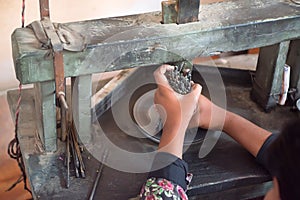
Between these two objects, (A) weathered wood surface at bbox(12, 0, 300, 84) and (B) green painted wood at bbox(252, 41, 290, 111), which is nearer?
(A) weathered wood surface at bbox(12, 0, 300, 84)

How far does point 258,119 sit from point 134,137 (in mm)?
349

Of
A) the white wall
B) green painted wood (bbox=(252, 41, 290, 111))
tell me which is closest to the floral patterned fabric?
green painted wood (bbox=(252, 41, 290, 111))

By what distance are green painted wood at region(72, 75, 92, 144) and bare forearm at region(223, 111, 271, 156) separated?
0.35 metres

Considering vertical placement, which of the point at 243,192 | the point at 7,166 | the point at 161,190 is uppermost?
the point at 161,190

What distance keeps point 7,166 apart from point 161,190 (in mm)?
847

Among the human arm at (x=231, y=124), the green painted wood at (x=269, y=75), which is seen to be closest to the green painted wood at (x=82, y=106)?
the human arm at (x=231, y=124)

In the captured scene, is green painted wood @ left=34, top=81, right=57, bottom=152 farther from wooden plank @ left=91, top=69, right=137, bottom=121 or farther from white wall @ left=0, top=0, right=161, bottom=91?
white wall @ left=0, top=0, right=161, bottom=91

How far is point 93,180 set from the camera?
1.28m

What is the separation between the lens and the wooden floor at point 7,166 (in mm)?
1780

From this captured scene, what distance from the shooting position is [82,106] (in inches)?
49.9

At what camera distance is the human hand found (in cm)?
127

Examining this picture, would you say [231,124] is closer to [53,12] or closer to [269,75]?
[269,75]

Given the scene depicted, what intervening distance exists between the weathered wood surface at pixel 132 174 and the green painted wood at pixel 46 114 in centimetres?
4

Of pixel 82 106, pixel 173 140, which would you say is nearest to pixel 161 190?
pixel 173 140
